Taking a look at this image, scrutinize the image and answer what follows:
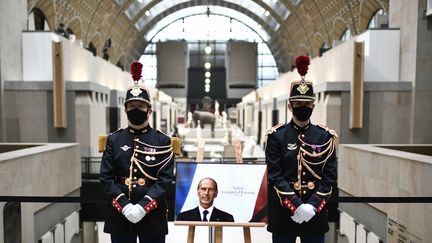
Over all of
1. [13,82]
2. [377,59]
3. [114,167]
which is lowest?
[114,167]

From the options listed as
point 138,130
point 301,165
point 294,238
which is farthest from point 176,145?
point 294,238

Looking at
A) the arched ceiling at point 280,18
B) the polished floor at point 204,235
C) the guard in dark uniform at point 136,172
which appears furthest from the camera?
the arched ceiling at point 280,18

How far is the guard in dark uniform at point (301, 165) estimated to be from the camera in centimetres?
355

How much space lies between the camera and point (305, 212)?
131 inches

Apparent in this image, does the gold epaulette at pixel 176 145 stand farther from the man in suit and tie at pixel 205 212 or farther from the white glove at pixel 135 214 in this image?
the white glove at pixel 135 214

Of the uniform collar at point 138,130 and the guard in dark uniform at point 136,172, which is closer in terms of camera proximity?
the guard in dark uniform at point 136,172

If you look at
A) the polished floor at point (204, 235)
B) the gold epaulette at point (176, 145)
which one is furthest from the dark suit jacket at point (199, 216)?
the polished floor at point (204, 235)

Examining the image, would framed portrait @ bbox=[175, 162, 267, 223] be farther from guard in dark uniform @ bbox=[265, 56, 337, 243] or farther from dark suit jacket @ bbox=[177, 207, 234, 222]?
guard in dark uniform @ bbox=[265, 56, 337, 243]

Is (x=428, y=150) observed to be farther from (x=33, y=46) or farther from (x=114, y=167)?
(x=33, y=46)

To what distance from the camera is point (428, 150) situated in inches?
341

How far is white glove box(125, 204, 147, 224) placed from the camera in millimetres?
3266

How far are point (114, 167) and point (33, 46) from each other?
1043cm

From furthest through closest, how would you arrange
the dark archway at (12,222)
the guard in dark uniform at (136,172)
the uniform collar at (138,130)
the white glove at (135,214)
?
the dark archway at (12,222) < the uniform collar at (138,130) < the guard in dark uniform at (136,172) < the white glove at (135,214)

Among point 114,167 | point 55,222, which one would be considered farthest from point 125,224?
point 55,222
